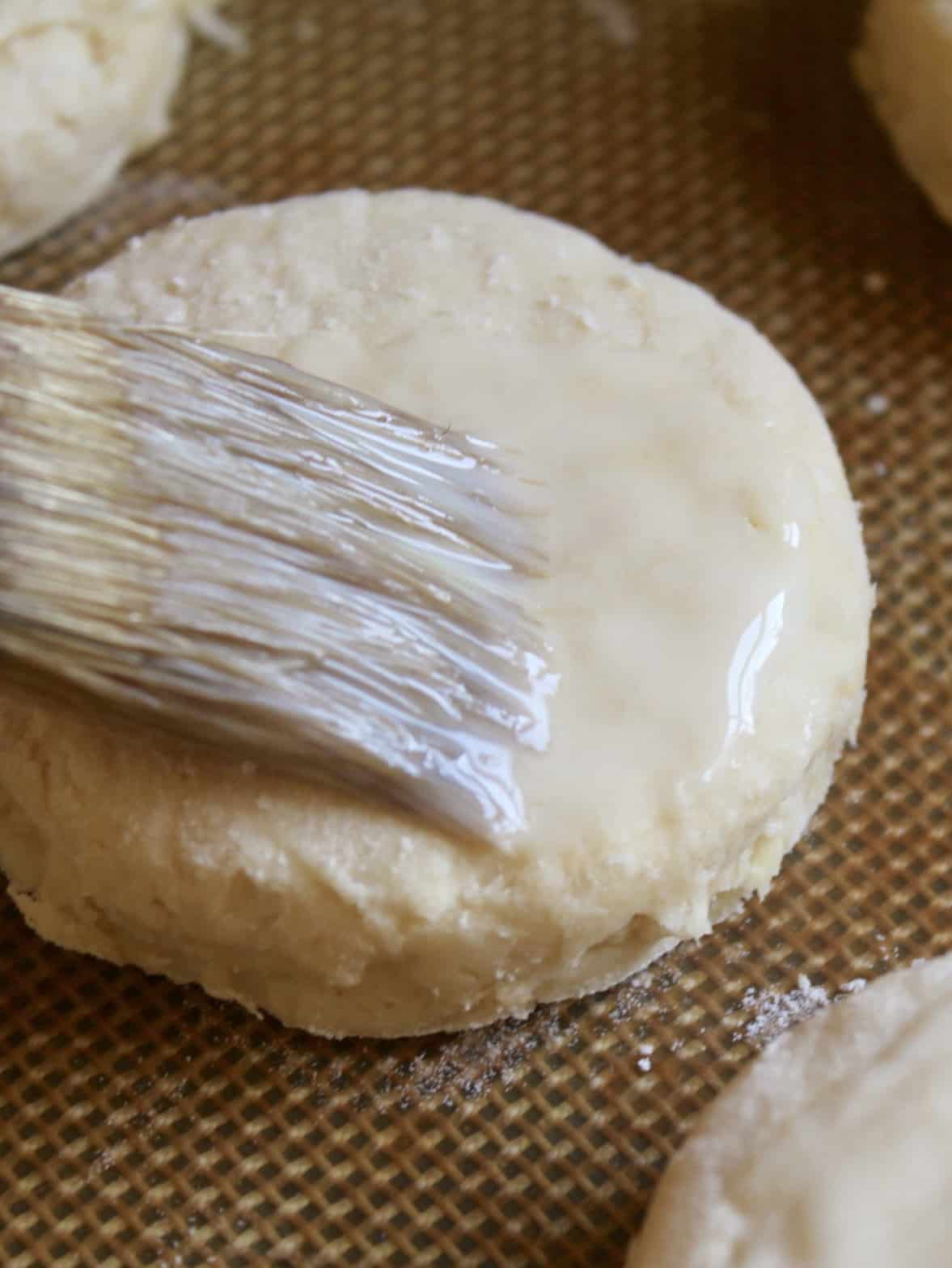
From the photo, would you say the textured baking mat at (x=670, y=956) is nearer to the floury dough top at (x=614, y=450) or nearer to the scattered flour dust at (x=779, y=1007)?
the scattered flour dust at (x=779, y=1007)

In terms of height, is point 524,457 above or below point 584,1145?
above

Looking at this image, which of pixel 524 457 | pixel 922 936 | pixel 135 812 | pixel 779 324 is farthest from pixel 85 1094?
pixel 779 324

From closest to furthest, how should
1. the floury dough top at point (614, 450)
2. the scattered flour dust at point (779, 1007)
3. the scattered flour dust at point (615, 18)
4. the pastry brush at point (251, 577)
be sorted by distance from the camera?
the pastry brush at point (251, 577), the floury dough top at point (614, 450), the scattered flour dust at point (779, 1007), the scattered flour dust at point (615, 18)

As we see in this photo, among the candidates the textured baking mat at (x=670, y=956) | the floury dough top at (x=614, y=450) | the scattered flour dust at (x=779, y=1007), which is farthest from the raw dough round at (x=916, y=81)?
the scattered flour dust at (x=779, y=1007)

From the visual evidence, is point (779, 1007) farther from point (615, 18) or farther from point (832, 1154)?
point (615, 18)

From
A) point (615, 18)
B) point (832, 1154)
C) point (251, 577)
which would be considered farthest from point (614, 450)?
point (615, 18)

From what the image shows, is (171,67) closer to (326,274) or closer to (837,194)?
(326,274)
